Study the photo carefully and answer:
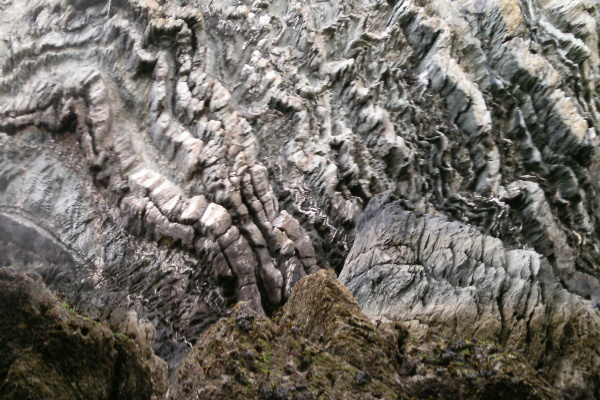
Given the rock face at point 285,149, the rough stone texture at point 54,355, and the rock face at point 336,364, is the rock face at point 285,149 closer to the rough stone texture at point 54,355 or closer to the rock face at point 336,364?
the rock face at point 336,364

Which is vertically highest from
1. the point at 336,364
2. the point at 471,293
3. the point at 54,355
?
the point at 54,355

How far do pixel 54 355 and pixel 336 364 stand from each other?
528cm

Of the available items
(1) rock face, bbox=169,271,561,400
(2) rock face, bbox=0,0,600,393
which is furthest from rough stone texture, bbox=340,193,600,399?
(1) rock face, bbox=169,271,561,400

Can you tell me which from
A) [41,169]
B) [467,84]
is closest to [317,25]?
[467,84]

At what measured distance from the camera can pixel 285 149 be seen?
2033 centimetres

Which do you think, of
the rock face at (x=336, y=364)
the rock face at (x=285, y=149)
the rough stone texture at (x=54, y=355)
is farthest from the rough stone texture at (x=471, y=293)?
the rough stone texture at (x=54, y=355)

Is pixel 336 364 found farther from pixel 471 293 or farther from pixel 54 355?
pixel 471 293

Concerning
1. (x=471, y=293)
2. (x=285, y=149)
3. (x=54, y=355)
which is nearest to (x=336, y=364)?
(x=54, y=355)

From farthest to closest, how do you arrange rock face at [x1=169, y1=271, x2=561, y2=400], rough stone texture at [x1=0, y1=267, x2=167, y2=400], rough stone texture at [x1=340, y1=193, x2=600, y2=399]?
rough stone texture at [x1=340, y1=193, x2=600, y2=399] → rock face at [x1=169, y1=271, x2=561, y2=400] → rough stone texture at [x1=0, y1=267, x2=167, y2=400]

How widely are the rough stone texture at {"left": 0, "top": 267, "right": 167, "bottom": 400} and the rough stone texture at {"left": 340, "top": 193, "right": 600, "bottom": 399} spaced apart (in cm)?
781

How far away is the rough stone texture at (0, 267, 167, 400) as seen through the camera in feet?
24.3

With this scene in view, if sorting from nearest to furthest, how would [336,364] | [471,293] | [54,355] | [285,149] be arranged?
[54,355]
[336,364]
[471,293]
[285,149]

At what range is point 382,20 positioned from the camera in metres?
25.5

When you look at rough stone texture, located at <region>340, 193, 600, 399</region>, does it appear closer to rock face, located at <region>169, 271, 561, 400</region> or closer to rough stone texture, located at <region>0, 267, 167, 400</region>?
rock face, located at <region>169, 271, 561, 400</region>
